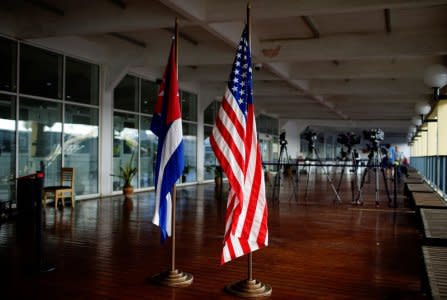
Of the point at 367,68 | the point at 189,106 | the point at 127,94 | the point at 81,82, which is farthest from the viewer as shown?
the point at 189,106

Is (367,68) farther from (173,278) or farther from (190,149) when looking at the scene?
(173,278)

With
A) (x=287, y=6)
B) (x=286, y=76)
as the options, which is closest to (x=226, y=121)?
(x=287, y=6)

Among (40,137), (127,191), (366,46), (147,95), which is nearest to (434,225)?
(366,46)

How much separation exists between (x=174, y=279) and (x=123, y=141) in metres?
8.25

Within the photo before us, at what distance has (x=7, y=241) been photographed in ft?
17.8

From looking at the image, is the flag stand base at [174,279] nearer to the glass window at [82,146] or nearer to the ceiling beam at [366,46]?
the ceiling beam at [366,46]

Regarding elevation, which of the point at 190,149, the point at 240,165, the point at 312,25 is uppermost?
the point at 312,25

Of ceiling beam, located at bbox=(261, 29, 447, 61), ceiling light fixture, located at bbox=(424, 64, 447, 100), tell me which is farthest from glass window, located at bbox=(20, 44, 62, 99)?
ceiling light fixture, located at bbox=(424, 64, 447, 100)

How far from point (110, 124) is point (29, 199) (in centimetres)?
343

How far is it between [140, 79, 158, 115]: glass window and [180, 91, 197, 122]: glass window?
1.81 m

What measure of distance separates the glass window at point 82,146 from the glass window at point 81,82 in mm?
235

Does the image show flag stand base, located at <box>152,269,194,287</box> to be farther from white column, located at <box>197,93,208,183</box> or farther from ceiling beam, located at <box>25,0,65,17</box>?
white column, located at <box>197,93,208,183</box>

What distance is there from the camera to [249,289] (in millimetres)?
3457

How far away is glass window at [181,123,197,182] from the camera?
14938 millimetres
